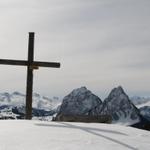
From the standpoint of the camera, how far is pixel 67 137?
9.33m

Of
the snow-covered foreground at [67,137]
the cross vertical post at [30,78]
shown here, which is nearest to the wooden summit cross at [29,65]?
the cross vertical post at [30,78]

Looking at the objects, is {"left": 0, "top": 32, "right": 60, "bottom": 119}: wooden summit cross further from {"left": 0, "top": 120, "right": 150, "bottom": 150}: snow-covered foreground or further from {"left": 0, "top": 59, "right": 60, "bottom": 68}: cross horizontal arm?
{"left": 0, "top": 120, "right": 150, "bottom": 150}: snow-covered foreground

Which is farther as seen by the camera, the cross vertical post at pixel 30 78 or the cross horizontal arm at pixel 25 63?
the cross horizontal arm at pixel 25 63

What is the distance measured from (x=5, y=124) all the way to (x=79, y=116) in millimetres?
4683

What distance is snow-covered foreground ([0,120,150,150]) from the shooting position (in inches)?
334

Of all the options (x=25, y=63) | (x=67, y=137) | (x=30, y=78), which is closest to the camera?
(x=67, y=137)

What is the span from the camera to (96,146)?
28.2ft

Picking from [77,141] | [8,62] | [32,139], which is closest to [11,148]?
[32,139]

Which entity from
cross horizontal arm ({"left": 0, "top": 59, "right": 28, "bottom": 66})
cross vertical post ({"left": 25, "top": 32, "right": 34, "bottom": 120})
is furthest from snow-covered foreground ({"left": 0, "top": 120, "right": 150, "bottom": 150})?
cross horizontal arm ({"left": 0, "top": 59, "right": 28, "bottom": 66})

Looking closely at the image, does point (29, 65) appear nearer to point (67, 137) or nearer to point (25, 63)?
point (25, 63)

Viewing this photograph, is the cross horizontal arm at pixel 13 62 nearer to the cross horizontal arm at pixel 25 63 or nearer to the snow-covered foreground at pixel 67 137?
the cross horizontal arm at pixel 25 63

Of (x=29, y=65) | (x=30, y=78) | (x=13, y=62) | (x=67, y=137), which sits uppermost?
(x=13, y=62)

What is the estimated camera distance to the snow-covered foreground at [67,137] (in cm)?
848

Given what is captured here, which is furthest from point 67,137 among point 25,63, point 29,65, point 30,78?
point 25,63
